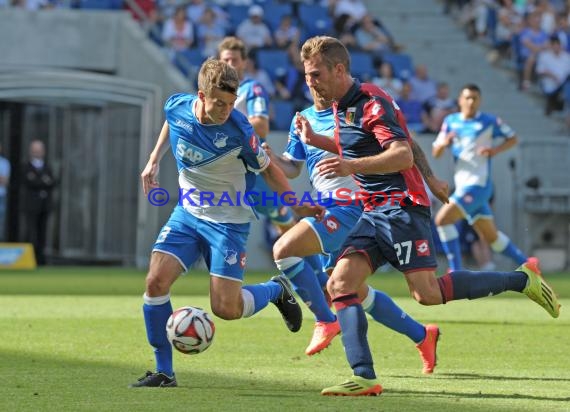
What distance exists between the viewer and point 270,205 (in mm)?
12156

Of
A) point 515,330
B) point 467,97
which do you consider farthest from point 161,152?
point 467,97

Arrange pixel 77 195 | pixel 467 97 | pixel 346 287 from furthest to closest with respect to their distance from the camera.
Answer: pixel 77 195 < pixel 467 97 < pixel 346 287

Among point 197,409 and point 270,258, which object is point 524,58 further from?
point 197,409

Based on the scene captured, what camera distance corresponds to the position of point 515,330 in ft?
37.9

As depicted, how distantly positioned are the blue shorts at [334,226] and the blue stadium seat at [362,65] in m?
13.5

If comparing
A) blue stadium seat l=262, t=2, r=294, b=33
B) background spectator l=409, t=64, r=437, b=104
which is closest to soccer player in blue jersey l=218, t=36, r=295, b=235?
background spectator l=409, t=64, r=437, b=104

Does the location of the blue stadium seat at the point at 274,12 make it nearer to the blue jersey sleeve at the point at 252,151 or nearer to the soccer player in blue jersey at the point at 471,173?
the soccer player in blue jersey at the point at 471,173

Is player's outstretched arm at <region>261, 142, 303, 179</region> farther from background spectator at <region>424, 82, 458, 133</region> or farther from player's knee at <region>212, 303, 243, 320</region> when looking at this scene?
background spectator at <region>424, 82, 458, 133</region>

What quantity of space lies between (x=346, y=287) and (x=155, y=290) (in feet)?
3.77

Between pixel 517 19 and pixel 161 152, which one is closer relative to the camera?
pixel 161 152

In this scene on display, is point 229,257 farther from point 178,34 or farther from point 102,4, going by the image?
point 102,4

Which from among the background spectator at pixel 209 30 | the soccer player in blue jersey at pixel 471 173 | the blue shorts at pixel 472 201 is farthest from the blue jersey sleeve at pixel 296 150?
the background spectator at pixel 209 30

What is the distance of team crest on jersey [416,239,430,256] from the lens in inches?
306

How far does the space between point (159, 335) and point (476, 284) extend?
1.98 m
